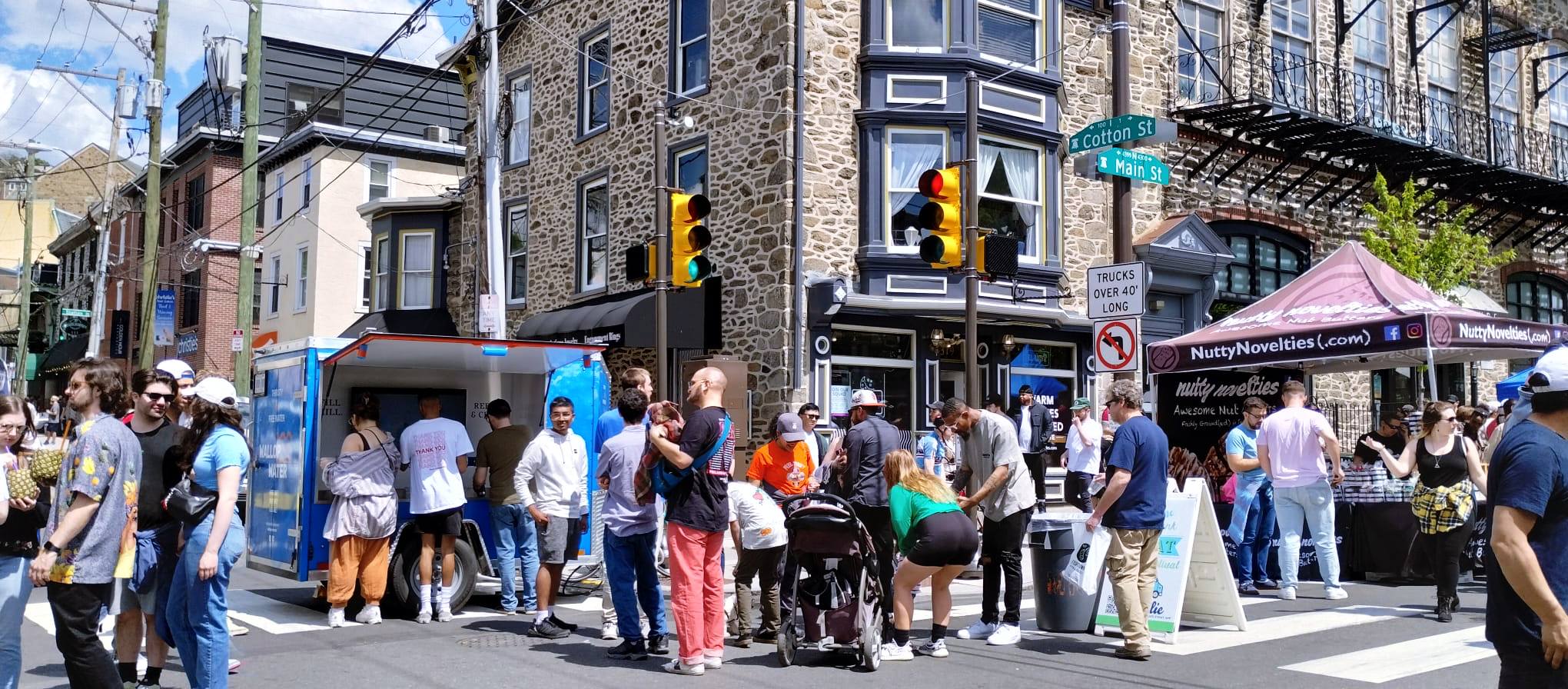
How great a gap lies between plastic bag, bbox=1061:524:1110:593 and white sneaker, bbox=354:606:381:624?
5168mm

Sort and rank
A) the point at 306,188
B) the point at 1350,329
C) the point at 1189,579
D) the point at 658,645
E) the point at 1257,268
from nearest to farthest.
Answer: the point at 658,645
the point at 1189,579
the point at 1350,329
the point at 1257,268
the point at 306,188

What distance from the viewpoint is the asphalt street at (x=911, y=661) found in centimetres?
737

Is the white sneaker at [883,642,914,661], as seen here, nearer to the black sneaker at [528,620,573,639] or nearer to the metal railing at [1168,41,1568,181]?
the black sneaker at [528,620,573,639]

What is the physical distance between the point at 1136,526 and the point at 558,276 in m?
15.9

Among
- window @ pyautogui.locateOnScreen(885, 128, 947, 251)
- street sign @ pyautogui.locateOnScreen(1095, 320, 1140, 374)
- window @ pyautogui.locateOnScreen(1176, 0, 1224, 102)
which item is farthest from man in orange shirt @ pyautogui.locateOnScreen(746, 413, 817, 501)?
window @ pyautogui.locateOnScreen(1176, 0, 1224, 102)

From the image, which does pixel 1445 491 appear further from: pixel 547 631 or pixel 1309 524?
pixel 547 631

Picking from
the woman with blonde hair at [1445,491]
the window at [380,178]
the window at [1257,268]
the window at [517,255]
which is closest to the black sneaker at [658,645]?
the woman with blonde hair at [1445,491]

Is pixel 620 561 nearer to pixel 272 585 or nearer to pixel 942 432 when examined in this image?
pixel 272 585

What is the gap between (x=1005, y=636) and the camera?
28.4ft

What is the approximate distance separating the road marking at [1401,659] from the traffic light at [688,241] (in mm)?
7010

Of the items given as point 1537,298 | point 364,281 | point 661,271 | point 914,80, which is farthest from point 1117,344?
point 364,281

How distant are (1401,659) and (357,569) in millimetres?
7425

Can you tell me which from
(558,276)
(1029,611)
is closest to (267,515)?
(1029,611)

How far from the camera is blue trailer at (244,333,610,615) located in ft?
31.7
